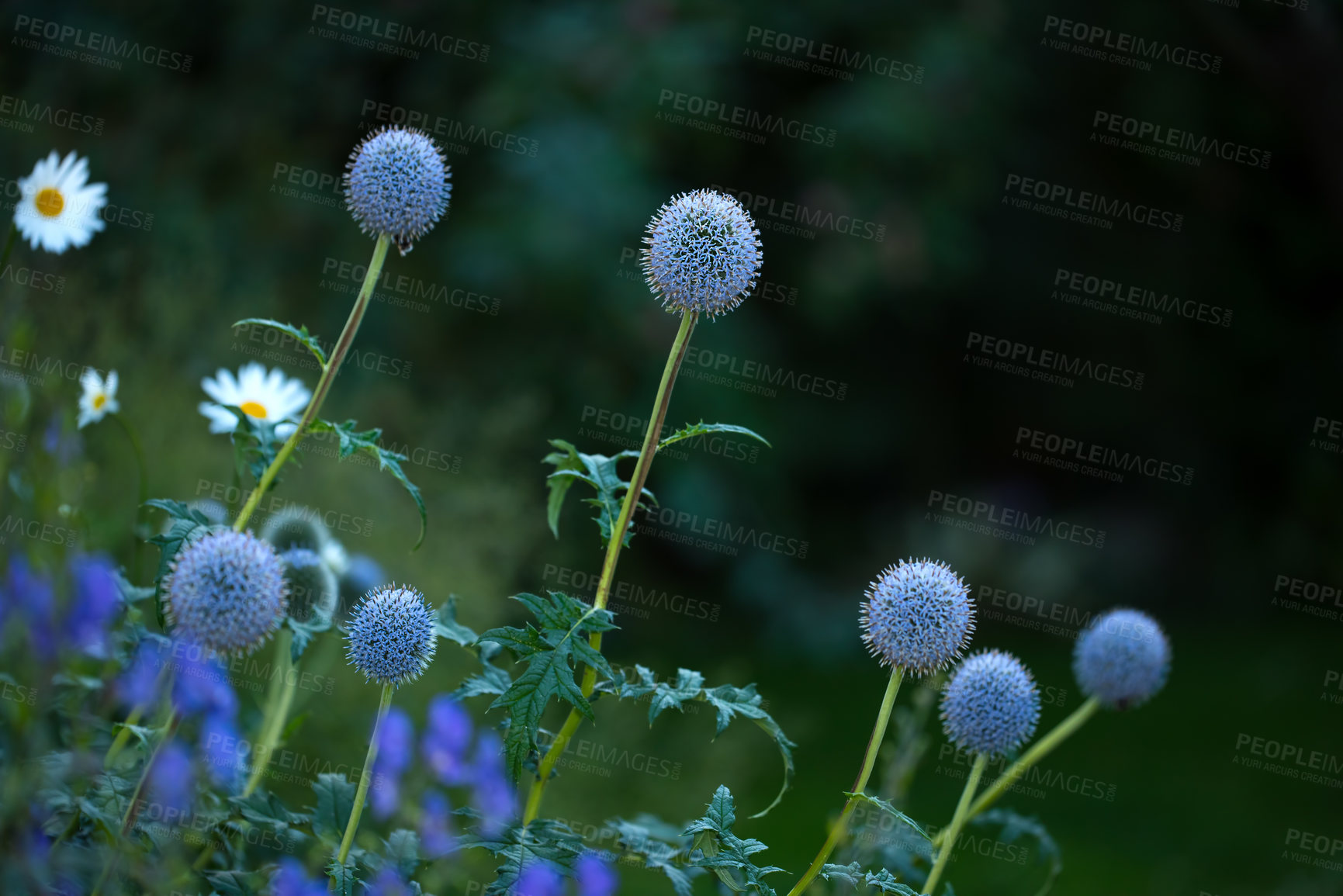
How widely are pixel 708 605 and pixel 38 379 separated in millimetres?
5521

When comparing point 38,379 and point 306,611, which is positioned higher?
point 38,379

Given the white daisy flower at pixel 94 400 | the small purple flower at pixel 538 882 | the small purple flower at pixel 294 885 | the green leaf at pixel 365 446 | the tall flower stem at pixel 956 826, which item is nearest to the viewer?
the small purple flower at pixel 294 885

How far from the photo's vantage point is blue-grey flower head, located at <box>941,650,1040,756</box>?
6.68 ft

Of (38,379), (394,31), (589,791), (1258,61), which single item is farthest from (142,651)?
(1258,61)

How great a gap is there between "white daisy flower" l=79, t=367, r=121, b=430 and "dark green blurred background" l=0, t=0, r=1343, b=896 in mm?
1175

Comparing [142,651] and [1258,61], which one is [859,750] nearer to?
[1258,61]

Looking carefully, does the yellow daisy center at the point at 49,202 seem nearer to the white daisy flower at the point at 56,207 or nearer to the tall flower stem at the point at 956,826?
the white daisy flower at the point at 56,207

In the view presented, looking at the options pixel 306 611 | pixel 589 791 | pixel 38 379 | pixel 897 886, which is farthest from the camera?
pixel 589 791

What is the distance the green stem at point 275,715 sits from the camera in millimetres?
1985

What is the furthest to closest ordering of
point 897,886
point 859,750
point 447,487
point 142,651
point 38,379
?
point 859,750 < point 447,487 < point 38,379 < point 142,651 < point 897,886

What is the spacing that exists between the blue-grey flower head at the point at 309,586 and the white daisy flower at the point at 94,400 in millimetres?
494

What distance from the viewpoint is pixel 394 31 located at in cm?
683

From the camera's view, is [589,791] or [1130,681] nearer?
[1130,681]

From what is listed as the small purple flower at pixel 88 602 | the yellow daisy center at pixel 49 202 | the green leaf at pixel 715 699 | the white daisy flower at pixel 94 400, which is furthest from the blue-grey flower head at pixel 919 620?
the yellow daisy center at pixel 49 202
